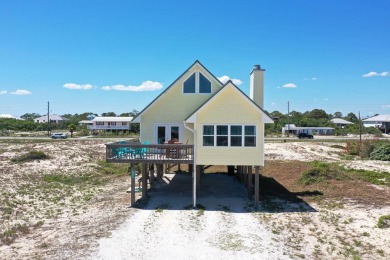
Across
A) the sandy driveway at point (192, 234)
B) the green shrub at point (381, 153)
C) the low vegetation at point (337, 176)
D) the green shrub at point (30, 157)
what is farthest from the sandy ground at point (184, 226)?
the green shrub at point (381, 153)

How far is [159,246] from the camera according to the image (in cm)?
1398

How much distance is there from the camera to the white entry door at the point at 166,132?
22391 millimetres

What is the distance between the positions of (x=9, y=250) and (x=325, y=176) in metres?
21.9

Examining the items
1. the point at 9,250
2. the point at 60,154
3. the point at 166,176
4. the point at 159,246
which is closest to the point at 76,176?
the point at 166,176

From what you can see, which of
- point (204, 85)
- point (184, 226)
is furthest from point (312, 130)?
point (184, 226)

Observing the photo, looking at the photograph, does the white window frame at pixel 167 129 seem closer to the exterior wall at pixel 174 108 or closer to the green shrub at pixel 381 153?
the exterior wall at pixel 174 108

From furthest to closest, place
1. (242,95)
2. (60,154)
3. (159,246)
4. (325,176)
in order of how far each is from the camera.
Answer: (60,154) < (325,176) < (242,95) < (159,246)

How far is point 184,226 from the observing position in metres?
16.5

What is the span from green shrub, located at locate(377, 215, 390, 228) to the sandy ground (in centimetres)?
33

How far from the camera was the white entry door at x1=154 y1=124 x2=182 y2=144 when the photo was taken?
22.4 metres

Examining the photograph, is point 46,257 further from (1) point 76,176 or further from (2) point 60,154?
(2) point 60,154

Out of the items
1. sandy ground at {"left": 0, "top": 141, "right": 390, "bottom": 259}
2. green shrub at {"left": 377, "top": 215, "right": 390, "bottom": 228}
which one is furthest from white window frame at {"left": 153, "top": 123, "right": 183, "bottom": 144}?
green shrub at {"left": 377, "top": 215, "right": 390, "bottom": 228}

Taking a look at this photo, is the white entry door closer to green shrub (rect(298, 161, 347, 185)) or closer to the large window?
the large window

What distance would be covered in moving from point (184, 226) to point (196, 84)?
966 cm
